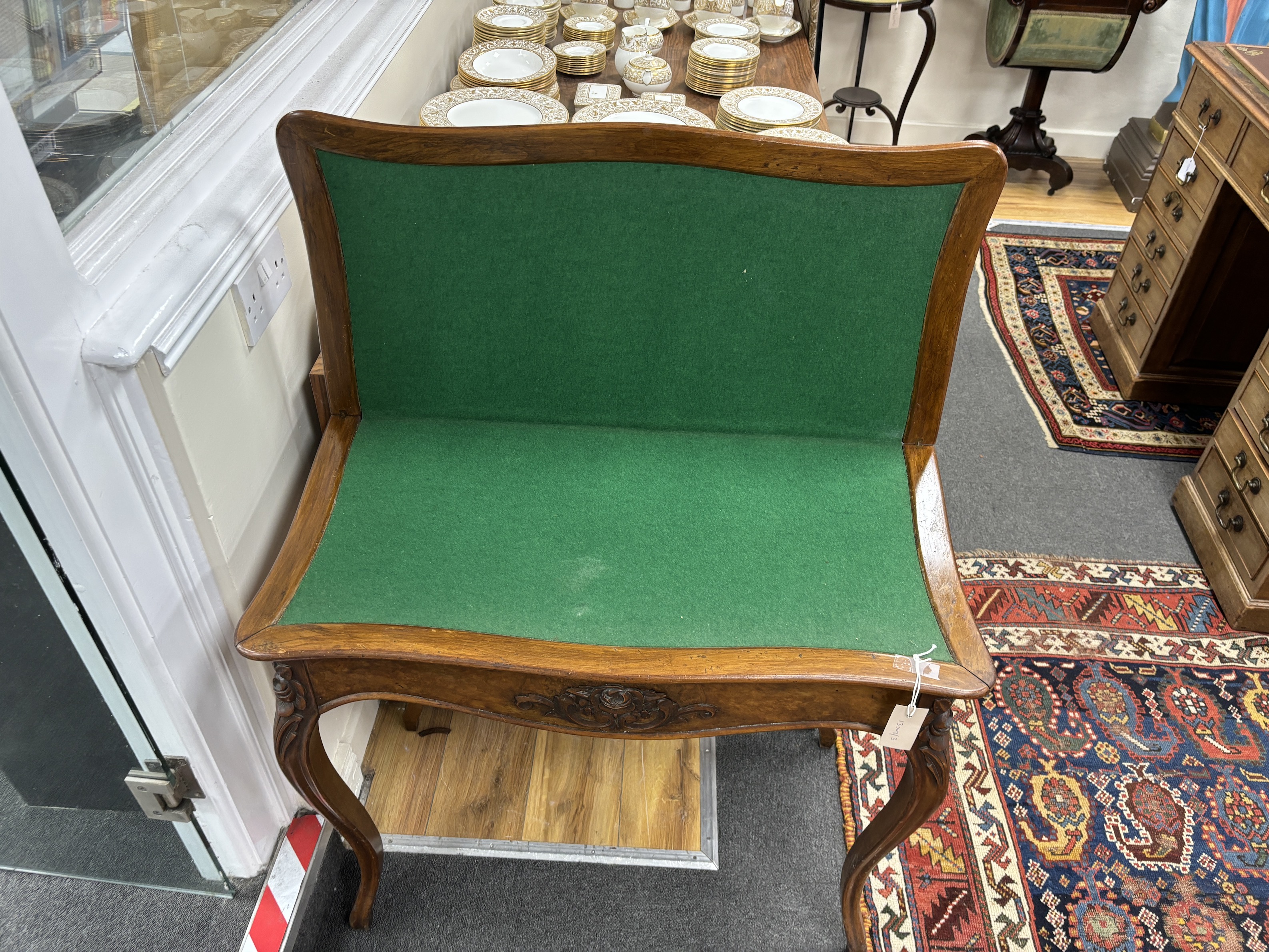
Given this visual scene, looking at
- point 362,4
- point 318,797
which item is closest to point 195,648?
point 318,797

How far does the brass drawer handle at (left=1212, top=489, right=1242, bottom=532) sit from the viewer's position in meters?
2.17

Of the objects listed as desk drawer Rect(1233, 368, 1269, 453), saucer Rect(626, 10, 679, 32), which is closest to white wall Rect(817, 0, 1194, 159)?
saucer Rect(626, 10, 679, 32)

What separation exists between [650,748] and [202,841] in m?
0.82

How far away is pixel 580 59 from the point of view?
231cm

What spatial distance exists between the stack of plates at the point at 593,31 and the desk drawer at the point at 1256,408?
1.76 metres

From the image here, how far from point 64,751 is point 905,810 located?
1222mm

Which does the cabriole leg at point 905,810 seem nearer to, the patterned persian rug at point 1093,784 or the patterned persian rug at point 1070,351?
the patterned persian rug at point 1093,784

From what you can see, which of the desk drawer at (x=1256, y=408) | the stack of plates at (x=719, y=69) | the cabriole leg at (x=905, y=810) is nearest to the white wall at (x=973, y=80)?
the stack of plates at (x=719, y=69)

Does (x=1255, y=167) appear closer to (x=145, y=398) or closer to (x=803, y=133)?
(x=803, y=133)

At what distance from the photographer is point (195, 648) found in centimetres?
123

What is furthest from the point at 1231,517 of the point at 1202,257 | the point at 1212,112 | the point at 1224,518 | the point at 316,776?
the point at 316,776

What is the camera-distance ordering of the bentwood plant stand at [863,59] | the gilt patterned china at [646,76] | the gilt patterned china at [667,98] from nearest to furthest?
the gilt patterned china at [667,98]
the gilt patterned china at [646,76]
the bentwood plant stand at [863,59]

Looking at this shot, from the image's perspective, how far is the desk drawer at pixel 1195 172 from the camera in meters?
2.43

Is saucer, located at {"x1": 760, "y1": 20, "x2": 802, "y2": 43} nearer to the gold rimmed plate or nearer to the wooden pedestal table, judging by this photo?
the gold rimmed plate
